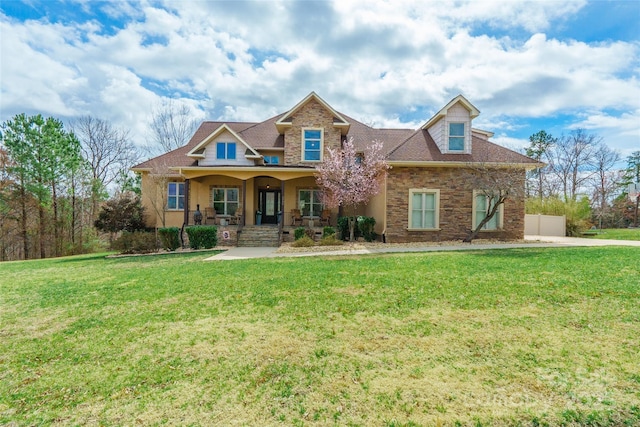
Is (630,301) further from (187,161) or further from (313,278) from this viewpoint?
(187,161)

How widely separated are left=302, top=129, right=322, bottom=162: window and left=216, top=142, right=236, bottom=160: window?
409cm

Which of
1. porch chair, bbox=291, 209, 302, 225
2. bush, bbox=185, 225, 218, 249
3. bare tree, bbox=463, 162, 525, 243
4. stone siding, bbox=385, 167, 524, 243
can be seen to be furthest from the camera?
porch chair, bbox=291, 209, 302, 225

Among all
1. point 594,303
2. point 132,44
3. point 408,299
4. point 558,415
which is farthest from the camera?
point 132,44

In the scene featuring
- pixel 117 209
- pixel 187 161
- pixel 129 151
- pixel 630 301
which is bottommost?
pixel 630 301

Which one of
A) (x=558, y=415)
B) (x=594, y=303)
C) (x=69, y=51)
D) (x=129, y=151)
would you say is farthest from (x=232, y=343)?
(x=129, y=151)

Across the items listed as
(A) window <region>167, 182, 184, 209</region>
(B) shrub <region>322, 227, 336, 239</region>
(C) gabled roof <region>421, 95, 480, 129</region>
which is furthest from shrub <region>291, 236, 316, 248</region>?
(A) window <region>167, 182, 184, 209</region>

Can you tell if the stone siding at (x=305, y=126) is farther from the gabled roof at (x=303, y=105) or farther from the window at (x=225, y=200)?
the window at (x=225, y=200)

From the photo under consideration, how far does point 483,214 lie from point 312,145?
32.2 feet

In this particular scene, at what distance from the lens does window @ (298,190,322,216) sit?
63.1ft

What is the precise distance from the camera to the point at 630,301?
200 inches

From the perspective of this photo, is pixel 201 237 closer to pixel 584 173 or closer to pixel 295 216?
pixel 295 216

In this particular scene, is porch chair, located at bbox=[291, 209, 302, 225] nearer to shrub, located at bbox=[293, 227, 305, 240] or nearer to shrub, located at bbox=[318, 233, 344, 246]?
shrub, located at bbox=[293, 227, 305, 240]

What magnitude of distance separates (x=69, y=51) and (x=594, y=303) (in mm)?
17823

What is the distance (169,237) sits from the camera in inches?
583
